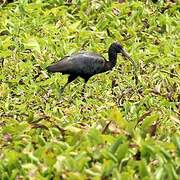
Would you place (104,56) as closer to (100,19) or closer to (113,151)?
(100,19)

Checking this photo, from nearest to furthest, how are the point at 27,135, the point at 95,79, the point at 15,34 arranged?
the point at 27,135 < the point at 95,79 < the point at 15,34

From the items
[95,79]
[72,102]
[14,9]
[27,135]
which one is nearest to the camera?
[27,135]

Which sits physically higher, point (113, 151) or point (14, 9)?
point (113, 151)

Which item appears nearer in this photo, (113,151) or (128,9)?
(113,151)

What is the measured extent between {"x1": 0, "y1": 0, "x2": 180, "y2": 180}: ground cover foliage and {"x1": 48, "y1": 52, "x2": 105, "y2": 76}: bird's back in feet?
0.77

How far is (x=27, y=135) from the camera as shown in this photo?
879 centimetres

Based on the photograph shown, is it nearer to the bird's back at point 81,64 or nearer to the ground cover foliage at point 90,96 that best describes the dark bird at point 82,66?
the bird's back at point 81,64

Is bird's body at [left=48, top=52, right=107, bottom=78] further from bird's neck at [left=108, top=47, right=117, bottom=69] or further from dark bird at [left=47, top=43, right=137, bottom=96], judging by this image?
bird's neck at [left=108, top=47, right=117, bottom=69]

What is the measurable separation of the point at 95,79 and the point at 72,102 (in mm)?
1234

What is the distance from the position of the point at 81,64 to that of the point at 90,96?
1.62 ft

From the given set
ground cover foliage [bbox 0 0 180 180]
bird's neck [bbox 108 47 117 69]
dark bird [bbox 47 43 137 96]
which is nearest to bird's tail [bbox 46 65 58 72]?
dark bird [bbox 47 43 137 96]

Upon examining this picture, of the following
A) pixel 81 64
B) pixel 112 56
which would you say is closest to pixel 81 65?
pixel 81 64

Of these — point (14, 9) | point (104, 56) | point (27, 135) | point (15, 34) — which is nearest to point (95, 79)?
point (104, 56)

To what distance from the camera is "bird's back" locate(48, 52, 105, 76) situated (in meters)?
11.8
